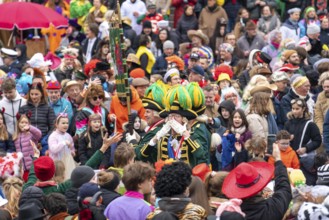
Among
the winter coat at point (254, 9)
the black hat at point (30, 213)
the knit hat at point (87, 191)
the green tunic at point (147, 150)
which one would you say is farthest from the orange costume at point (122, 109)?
the winter coat at point (254, 9)

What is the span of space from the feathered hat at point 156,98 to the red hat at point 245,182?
3986 mm

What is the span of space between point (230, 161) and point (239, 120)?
60 cm

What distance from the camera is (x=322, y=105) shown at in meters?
17.3

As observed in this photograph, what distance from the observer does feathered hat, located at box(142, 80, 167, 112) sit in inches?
592

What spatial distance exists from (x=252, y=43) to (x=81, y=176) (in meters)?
11.9

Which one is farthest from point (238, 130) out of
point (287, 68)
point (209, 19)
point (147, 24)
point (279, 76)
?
point (209, 19)

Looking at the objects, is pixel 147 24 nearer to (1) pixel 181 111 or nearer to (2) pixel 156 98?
(2) pixel 156 98

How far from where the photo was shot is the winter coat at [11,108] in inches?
668

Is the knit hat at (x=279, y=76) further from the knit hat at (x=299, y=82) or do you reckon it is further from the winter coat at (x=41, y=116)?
the winter coat at (x=41, y=116)

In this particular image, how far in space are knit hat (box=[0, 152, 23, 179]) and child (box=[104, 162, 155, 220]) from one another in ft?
14.7

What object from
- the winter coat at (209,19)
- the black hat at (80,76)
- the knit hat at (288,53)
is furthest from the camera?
the winter coat at (209,19)

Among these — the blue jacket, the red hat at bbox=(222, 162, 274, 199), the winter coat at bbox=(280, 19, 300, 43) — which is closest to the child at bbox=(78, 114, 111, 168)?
the blue jacket

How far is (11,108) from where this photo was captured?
17.1 m

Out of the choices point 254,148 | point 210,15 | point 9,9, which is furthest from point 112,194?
point 210,15
